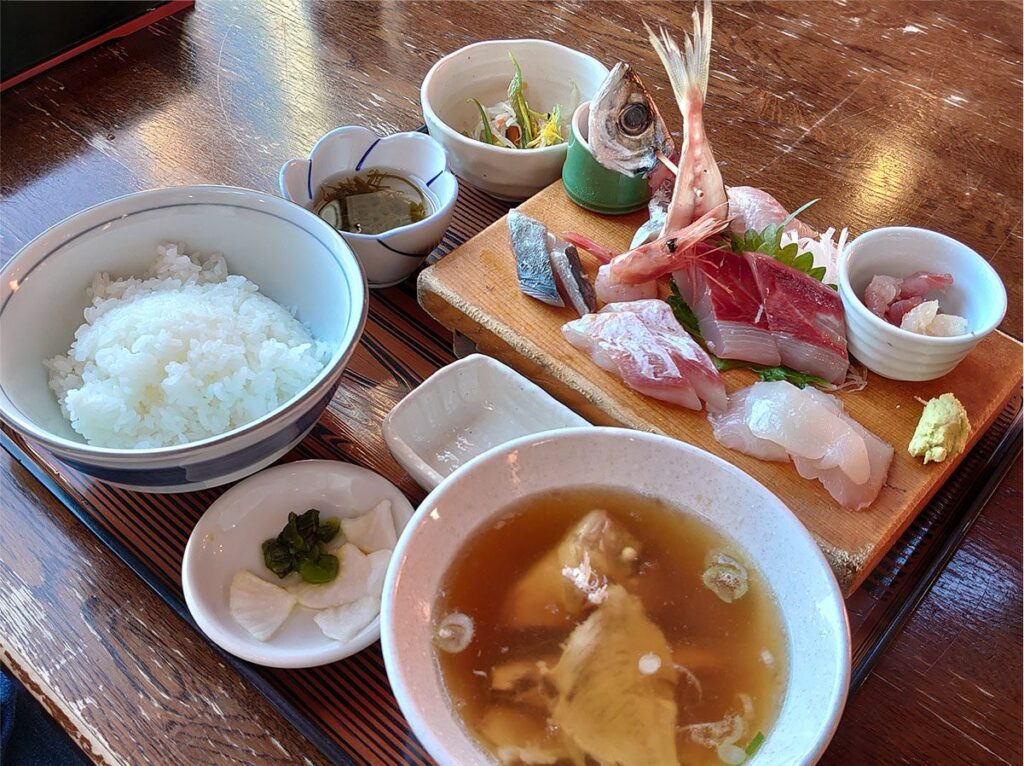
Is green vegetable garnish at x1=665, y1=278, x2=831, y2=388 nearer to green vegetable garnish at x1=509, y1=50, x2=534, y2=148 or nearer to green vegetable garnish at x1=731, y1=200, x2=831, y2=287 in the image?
green vegetable garnish at x1=731, y1=200, x2=831, y2=287

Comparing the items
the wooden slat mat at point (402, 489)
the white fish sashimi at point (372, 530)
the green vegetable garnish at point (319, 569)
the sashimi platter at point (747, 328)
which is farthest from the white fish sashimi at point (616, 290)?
the green vegetable garnish at point (319, 569)

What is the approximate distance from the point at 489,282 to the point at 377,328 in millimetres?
243

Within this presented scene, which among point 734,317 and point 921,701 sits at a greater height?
point 734,317

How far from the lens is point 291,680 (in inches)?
44.9

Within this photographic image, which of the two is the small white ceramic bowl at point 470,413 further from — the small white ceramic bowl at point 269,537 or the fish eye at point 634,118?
the fish eye at point 634,118

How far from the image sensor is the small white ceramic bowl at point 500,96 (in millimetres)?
1767

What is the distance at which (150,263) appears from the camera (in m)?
1.45

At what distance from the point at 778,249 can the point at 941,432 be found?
1.48 ft

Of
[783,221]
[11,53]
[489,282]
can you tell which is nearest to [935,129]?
[783,221]

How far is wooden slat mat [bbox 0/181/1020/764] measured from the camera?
1.12m

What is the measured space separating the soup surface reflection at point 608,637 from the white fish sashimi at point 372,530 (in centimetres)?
20

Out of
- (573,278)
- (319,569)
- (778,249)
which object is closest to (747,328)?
(778,249)

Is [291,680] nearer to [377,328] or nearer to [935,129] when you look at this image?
[377,328]

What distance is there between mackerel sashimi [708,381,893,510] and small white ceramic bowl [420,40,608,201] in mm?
725
